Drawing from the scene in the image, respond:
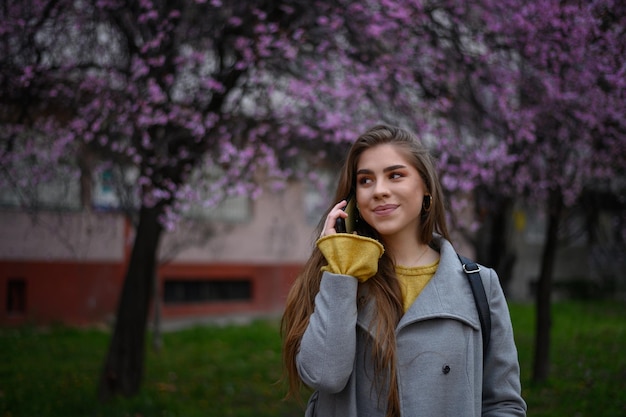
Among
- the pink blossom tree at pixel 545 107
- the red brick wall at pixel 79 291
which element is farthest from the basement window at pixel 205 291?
the pink blossom tree at pixel 545 107

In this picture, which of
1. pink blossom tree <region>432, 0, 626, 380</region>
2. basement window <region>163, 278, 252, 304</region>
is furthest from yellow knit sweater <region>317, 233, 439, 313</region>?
basement window <region>163, 278, 252, 304</region>

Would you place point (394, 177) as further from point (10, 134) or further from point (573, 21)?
point (10, 134)

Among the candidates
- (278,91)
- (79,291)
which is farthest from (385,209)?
(79,291)

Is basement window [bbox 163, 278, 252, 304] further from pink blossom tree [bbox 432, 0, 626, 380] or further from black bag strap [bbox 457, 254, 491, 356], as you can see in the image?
black bag strap [bbox 457, 254, 491, 356]

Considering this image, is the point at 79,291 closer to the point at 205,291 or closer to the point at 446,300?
the point at 205,291

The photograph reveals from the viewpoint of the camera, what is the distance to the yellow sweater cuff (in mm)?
2104

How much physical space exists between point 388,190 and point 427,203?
0.75 ft

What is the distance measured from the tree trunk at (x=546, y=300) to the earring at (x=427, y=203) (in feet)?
13.3

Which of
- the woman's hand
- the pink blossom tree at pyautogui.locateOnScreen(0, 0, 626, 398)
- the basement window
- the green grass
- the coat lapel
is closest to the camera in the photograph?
the coat lapel

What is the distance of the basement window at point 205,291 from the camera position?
1278 cm

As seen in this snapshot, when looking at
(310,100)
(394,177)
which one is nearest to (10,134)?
(310,100)

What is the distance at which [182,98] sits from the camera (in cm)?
607

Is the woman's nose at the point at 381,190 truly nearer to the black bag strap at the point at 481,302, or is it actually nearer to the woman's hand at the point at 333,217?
the woman's hand at the point at 333,217

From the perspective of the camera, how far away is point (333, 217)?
226 centimetres
